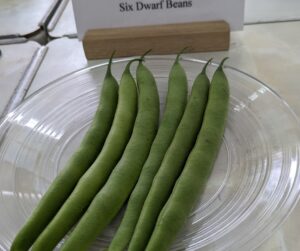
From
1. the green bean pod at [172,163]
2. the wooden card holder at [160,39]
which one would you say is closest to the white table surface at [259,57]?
the wooden card holder at [160,39]

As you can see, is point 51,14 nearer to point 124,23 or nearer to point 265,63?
point 124,23

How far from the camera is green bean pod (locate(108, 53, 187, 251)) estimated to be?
0.40 metres

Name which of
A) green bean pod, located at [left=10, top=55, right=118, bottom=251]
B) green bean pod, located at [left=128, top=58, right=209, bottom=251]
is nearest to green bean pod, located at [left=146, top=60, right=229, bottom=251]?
green bean pod, located at [left=128, top=58, right=209, bottom=251]

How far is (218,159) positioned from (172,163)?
0.26 feet

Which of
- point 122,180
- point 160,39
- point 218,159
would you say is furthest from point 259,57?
point 122,180

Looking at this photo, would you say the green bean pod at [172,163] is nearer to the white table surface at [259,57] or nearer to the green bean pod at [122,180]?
the green bean pod at [122,180]

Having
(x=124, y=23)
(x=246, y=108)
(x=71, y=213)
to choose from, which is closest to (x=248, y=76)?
(x=246, y=108)

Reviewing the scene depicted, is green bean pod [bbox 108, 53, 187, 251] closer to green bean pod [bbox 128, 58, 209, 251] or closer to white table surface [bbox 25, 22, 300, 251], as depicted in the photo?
green bean pod [bbox 128, 58, 209, 251]

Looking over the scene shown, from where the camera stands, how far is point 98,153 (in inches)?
19.5

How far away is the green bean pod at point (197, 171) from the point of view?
1.26 ft

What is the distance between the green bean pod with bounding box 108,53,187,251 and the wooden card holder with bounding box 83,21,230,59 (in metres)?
0.11

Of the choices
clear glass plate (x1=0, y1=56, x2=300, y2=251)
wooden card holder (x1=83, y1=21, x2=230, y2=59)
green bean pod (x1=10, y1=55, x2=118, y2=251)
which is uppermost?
wooden card holder (x1=83, y1=21, x2=230, y2=59)

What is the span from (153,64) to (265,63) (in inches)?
7.3

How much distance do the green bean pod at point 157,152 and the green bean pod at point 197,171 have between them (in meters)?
0.03
